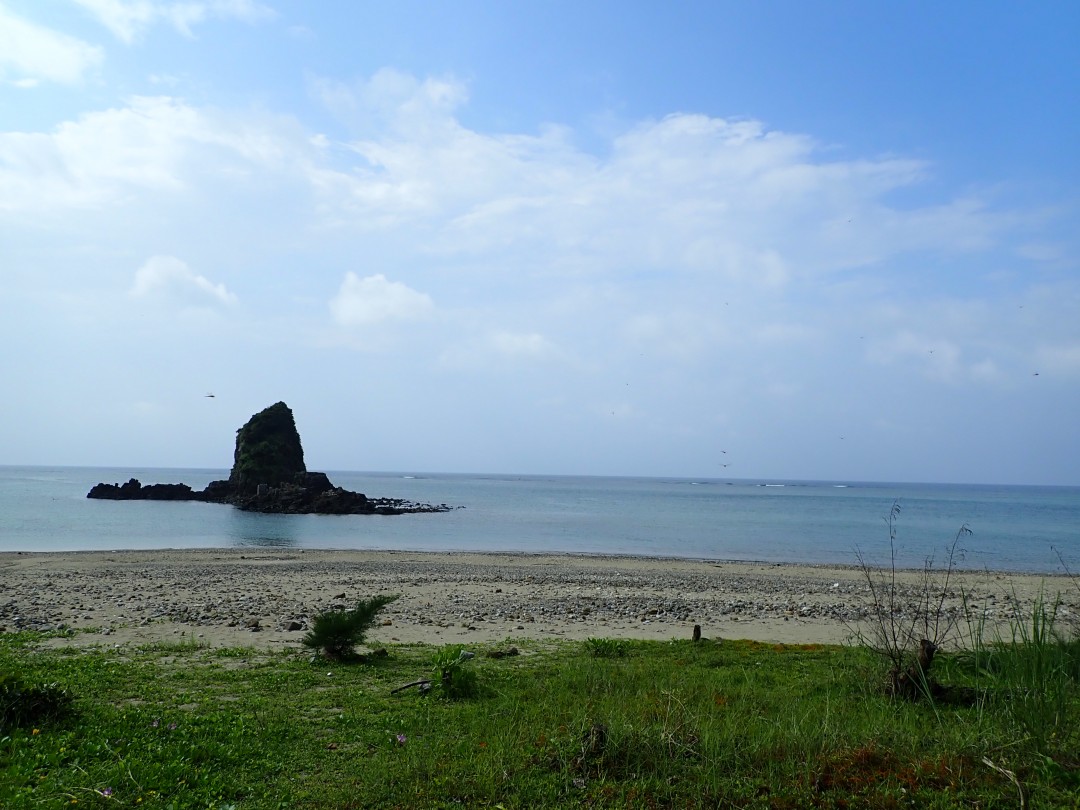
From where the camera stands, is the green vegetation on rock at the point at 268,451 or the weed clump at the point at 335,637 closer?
the weed clump at the point at 335,637

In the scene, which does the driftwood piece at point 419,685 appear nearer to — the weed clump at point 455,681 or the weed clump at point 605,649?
the weed clump at point 455,681

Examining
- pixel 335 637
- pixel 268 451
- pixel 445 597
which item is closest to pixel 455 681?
pixel 335 637

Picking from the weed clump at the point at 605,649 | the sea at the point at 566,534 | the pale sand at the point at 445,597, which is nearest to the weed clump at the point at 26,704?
the pale sand at the point at 445,597

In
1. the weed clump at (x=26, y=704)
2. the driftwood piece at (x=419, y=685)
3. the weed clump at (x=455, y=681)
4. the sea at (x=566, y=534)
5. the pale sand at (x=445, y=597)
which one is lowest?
the sea at (x=566, y=534)

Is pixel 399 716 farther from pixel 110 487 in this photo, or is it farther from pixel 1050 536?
pixel 110 487

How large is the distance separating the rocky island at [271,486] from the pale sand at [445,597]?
4820 centimetres

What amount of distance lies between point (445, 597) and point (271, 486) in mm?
80200

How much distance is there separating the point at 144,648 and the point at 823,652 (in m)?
11.3

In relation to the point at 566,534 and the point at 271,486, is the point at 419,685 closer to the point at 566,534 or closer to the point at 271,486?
the point at 566,534

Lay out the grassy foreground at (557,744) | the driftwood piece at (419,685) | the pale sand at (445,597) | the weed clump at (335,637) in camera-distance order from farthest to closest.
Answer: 1. the pale sand at (445,597)
2. the weed clump at (335,637)
3. the driftwood piece at (419,685)
4. the grassy foreground at (557,744)

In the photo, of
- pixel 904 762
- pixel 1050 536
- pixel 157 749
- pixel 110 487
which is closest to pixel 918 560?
pixel 1050 536

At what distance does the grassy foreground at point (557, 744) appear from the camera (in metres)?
5.60

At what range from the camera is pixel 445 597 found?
20969 mm

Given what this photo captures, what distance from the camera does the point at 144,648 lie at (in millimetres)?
11852
